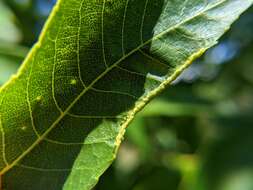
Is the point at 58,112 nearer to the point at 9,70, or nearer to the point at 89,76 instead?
the point at 89,76

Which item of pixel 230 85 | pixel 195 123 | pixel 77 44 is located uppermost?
pixel 77 44

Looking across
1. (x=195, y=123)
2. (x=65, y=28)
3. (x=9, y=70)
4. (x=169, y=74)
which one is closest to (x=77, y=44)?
(x=65, y=28)

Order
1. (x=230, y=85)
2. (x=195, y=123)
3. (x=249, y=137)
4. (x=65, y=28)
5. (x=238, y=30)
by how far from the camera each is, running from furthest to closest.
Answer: (x=230, y=85) → (x=238, y=30) → (x=195, y=123) → (x=249, y=137) → (x=65, y=28)

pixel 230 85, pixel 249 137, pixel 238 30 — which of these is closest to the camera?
pixel 249 137

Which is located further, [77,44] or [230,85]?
[230,85]

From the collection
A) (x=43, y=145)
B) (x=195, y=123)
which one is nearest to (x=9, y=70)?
(x=195, y=123)

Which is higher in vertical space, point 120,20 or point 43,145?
point 120,20
